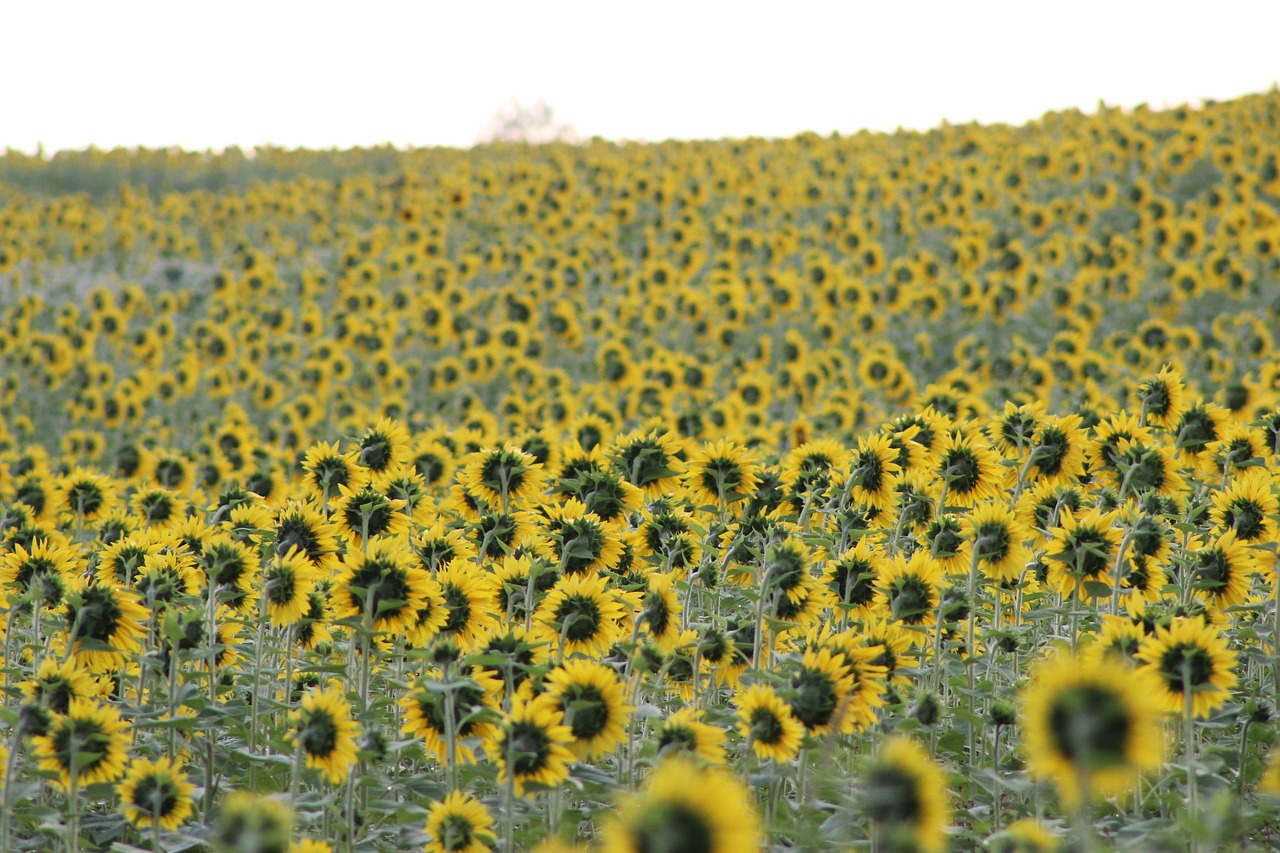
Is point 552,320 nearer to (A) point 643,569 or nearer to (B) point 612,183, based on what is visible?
(B) point 612,183

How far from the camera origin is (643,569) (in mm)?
5480

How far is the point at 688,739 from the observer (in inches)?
130

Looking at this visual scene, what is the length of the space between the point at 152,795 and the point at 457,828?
1.07 meters

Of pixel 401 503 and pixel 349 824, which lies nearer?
pixel 349 824

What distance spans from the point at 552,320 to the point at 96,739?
44.7ft

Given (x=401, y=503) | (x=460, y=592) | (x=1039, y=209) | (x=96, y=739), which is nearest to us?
(x=96, y=739)

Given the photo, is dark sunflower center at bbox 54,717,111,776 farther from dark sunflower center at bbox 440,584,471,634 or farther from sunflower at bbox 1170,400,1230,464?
sunflower at bbox 1170,400,1230,464

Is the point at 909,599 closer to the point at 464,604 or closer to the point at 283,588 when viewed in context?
the point at 464,604

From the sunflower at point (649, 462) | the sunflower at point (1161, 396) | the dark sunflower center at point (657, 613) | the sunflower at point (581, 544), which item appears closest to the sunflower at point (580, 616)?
the dark sunflower center at point (657, 613)

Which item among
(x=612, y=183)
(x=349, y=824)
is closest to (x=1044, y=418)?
(x=349, y=824)

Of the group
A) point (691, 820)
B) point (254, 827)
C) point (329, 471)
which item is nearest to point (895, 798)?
point (691, 820)

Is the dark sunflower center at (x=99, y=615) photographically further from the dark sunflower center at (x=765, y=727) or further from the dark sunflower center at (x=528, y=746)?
the dark sunflower center at (x=765, y=727)

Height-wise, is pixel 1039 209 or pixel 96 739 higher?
pixel 1039 209

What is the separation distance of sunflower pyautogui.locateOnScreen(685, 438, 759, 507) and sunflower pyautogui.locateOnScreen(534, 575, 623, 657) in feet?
4.40
